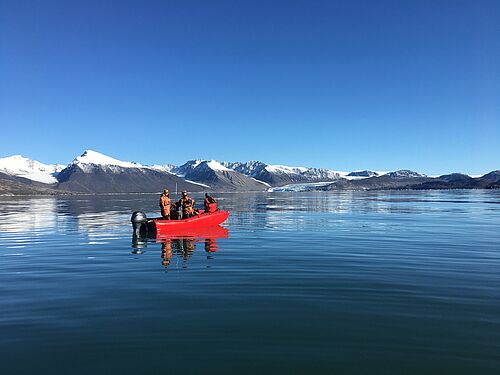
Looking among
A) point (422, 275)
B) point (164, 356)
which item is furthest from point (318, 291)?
point (164, 356)

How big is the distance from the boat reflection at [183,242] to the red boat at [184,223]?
0.28m

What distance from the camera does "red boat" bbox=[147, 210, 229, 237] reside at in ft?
94.2

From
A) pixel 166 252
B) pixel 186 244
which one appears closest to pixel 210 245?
pixel 186 244

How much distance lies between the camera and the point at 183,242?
83.7 feet

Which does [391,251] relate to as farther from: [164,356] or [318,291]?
[164,356]

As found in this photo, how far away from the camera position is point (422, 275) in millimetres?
15305

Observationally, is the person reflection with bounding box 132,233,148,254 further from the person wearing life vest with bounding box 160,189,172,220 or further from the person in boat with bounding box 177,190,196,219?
the person in boat with bounding box 177,190,196,219

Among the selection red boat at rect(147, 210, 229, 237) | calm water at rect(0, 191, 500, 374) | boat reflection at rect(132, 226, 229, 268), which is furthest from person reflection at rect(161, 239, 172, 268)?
red boat at rect(147, 210, 229, 237)

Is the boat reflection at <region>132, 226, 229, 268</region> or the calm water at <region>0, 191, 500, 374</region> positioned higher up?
the boat reflection at <region>132, 226, 229, 268</region>

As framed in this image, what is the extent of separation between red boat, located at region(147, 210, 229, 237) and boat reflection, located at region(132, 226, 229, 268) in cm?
28

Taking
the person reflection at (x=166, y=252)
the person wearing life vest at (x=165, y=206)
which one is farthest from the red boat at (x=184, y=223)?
the person reflection at (x=166, y=252)

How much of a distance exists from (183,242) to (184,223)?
5173 mm

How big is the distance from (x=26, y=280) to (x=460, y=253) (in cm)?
1975

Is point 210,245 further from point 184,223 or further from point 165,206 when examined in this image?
point 165,206
